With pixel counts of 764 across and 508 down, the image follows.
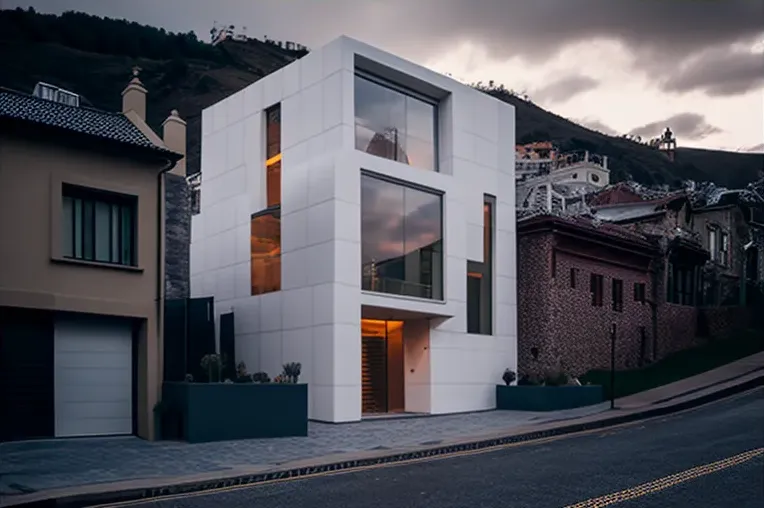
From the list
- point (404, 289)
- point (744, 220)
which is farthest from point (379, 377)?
point (744, 220)

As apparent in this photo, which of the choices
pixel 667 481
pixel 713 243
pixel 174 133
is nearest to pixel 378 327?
pixel 174 133

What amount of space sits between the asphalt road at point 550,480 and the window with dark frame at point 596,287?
15.1 metres

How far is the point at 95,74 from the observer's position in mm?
40781

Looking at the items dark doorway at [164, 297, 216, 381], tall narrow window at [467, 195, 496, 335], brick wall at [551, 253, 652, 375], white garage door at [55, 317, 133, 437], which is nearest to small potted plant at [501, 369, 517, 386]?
tall narrow window at [467, 195, 496, 335]

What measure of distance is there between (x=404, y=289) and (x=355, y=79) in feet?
22.2

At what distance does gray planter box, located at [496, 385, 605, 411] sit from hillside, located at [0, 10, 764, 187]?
762 inches

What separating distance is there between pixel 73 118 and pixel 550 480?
47.3 feet

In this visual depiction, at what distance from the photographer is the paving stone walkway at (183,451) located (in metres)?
14.3

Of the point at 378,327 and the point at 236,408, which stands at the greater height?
the point at 378,327

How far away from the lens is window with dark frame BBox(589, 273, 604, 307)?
33.8 meters

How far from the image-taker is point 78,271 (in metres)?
19.2

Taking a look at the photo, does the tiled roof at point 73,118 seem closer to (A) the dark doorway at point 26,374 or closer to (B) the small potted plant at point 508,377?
(A) the dark doorway at point 26,374

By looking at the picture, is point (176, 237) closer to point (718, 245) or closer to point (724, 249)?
point (718, 245)

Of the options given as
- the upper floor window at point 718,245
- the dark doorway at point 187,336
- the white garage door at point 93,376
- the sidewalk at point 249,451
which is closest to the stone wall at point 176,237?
the dark doorway at point 187,336
